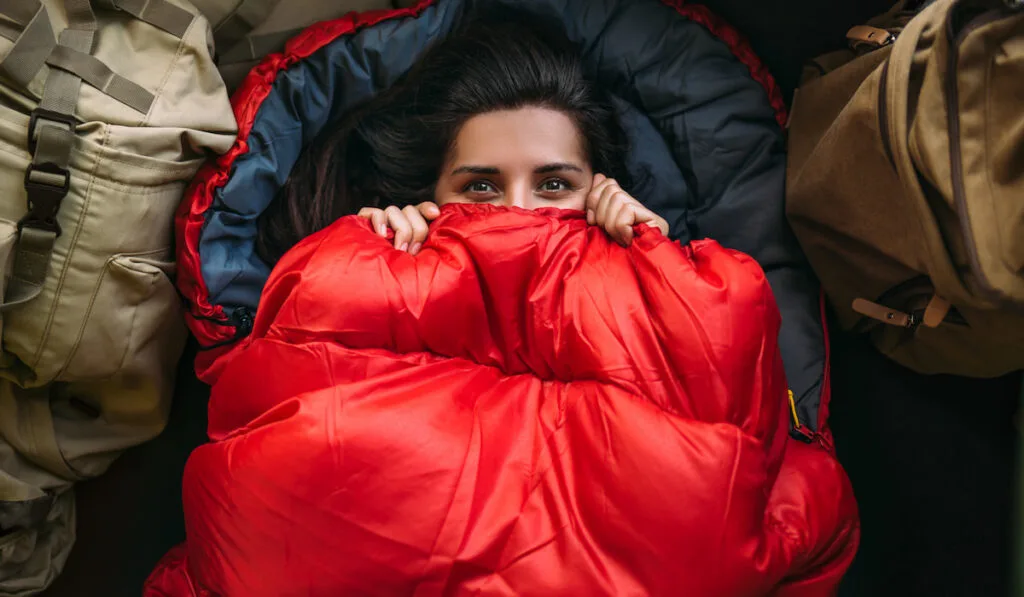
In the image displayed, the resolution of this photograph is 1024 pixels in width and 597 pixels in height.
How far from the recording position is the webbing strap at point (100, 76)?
780 mm

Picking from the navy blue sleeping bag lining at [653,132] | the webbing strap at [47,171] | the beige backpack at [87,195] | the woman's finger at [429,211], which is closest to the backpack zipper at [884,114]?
the navy blue sleeping bag lining at [653,132]

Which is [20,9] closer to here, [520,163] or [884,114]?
[520,163]

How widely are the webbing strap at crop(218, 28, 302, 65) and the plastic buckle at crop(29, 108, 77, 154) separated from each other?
228mm

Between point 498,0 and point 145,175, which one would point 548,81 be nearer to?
point 498,0

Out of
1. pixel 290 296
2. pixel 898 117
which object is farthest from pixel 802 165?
pixel 290 296

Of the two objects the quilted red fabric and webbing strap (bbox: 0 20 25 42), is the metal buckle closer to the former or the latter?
the quilted red fabric

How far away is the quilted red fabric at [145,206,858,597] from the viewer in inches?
25.8

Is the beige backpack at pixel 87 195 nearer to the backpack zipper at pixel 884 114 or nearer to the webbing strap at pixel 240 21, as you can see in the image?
the webbing strap at pixel 240 21

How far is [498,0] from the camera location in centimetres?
103

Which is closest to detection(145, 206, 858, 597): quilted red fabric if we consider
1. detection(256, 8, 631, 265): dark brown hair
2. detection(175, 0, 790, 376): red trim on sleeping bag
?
detection(175, 0, 790, 376): red trim on sleeping bag

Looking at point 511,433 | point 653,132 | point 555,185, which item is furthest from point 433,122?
point 511,433

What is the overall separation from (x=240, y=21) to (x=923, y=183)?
2.57ft

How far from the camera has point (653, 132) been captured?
1071 millimetres

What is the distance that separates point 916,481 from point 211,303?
95cm
